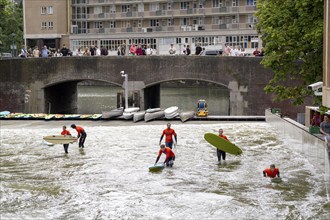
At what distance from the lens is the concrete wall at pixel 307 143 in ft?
78.0

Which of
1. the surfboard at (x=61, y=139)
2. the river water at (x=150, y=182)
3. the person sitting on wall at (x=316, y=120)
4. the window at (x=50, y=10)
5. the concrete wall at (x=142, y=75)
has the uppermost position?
Answer: the window at (x=50, y=10)

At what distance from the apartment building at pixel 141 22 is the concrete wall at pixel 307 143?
41.0 metres

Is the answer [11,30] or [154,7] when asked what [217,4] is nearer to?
[154,7]

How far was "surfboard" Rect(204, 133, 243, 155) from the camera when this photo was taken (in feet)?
88.7

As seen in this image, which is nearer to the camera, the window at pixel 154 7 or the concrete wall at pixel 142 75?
the concrete wall at pixel 142 75

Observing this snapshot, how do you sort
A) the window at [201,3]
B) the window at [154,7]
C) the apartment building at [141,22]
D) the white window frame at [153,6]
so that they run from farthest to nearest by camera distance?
1. the window at [154,7]
2. the white window frame at [153,6]
3. the window at [201,3]
4. the apartment building at [141,22]

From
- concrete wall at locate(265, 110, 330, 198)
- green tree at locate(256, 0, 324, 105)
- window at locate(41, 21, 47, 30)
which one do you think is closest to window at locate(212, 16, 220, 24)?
window at locate(41, 21, 47, 30)

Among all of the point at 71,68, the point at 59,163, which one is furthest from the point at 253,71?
the point at 59,163

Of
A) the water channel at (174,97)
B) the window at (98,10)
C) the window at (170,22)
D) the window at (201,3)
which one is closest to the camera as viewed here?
the water channel at (174,97)

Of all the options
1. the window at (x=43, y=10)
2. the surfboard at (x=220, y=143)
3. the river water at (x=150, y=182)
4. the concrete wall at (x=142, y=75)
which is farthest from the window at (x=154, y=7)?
the surfboard at (x=220, y=143)

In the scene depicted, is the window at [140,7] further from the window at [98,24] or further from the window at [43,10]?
the window at [43,10]

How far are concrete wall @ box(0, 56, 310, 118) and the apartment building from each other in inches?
1017

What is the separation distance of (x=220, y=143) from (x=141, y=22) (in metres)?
63.0

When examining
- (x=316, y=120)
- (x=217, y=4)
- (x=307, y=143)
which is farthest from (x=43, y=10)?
(x=307, y=143)
